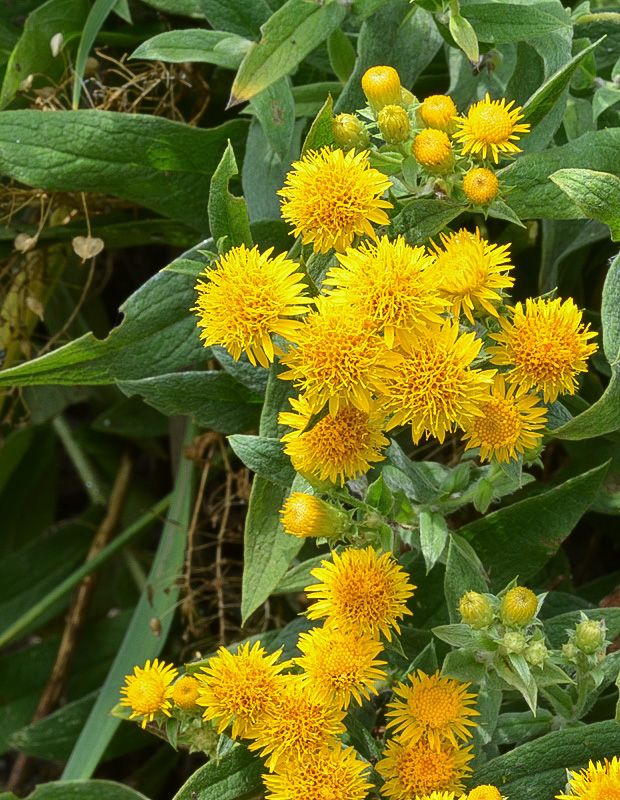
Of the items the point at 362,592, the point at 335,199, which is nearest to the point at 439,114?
the point at 335,199

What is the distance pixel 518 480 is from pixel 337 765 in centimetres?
36

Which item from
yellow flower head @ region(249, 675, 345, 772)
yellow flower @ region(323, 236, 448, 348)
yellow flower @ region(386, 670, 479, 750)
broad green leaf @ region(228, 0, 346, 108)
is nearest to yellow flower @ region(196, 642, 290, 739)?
yellow flower head @ region(249, 675, 345, 772)

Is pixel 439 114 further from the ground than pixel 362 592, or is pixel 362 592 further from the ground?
pixel 439 114

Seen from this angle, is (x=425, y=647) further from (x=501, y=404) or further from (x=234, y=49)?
(x=234, y=49)

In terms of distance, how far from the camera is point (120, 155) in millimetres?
1347

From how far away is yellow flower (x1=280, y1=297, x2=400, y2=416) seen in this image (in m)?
0.92

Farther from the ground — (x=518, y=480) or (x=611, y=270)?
(x=611, y=270)

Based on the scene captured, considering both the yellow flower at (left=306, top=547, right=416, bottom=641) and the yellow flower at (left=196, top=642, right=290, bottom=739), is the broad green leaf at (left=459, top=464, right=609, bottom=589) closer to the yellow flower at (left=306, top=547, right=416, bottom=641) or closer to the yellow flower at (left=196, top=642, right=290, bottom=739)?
the yellow flower at (left=306, top=547, right=416, bottom=641)

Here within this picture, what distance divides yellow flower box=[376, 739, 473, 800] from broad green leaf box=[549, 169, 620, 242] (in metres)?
0.60

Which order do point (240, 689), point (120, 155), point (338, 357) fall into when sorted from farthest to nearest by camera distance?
point (120, 155), point (240, 689), point (338, 357)

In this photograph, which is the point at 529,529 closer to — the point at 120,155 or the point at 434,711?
the point at 434,711

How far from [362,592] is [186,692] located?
242 millimetres

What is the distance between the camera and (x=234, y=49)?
1.28 meters

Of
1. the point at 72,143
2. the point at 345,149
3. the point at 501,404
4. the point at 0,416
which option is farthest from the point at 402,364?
the point at 0,416
